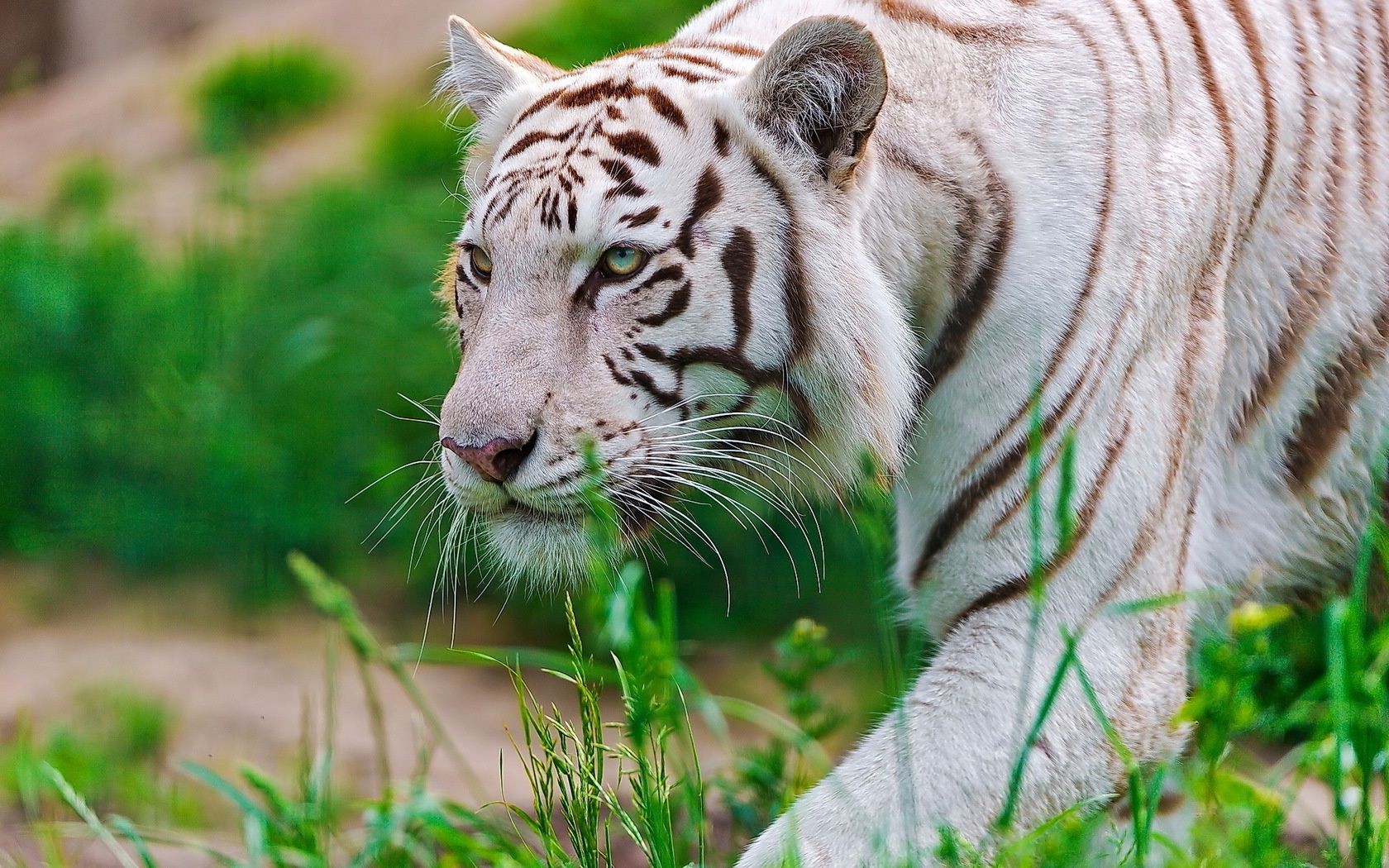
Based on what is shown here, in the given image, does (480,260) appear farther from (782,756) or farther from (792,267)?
(782,756)

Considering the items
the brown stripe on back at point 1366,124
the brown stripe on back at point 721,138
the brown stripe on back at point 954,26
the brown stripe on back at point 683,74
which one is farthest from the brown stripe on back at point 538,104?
the brown stripe on back at point 1366,124

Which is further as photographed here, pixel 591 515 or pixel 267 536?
pixel 267 536

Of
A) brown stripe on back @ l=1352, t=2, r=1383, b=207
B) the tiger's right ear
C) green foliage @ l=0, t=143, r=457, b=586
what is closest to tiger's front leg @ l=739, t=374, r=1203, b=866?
brown stripe on back @ l=1352, t=2, r=1383, b=207

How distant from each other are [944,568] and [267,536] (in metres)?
2.86

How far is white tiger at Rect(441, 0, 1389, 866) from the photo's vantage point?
1.89 meters

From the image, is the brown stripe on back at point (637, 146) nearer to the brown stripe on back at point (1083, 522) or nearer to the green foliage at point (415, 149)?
the brown stripe on back at point (1083, 522)

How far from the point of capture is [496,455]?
6.13ft

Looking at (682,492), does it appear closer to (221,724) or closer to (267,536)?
(221,724)

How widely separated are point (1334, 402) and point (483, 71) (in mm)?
1431

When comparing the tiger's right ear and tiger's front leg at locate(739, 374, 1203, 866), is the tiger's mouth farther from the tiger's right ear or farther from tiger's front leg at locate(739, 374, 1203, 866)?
the tiger's right ear

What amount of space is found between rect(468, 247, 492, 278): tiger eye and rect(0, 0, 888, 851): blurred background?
133cm

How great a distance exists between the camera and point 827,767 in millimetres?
2223

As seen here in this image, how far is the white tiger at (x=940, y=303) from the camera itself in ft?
6.20

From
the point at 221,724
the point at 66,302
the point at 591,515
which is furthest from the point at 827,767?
the point at 66,302
